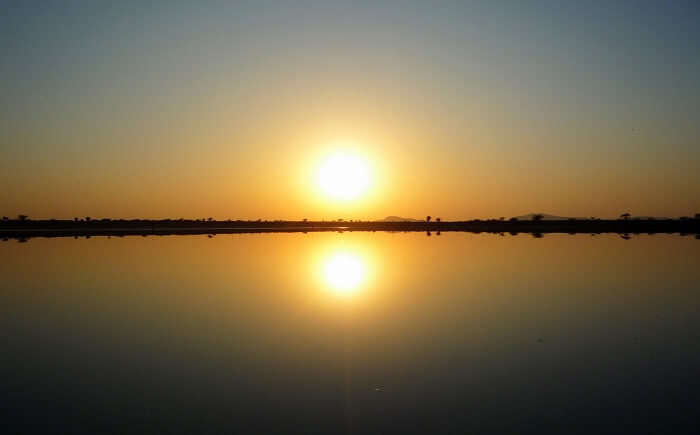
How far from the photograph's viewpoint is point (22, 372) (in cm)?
1216

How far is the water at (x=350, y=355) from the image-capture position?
9.48 meters

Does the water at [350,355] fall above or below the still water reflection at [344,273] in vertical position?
below

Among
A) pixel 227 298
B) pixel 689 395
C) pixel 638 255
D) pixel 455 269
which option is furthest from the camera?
pixel 638 255

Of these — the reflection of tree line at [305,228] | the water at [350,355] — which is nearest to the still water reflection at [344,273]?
the water at [350,355]

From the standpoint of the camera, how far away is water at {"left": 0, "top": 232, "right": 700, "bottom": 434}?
948cm

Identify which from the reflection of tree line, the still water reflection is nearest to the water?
the still water reflection

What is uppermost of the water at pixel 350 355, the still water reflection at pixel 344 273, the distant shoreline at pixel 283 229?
the distant shoreline at pixel 283 229

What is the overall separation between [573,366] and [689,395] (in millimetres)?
2502

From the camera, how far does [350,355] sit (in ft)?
44.1

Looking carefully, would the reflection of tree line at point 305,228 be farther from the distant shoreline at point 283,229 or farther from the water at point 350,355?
the water at point 350,355

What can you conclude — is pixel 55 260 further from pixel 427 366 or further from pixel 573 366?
pixel 573 366

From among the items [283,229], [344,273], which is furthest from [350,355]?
[283,229]

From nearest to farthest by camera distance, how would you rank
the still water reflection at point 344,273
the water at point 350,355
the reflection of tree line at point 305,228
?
1. the water at point 350,355
2. the still water reflection at point 344,273
3. the reflection of tree line at point 305,228

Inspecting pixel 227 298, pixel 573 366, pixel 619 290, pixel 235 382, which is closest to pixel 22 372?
pixel 235 382
